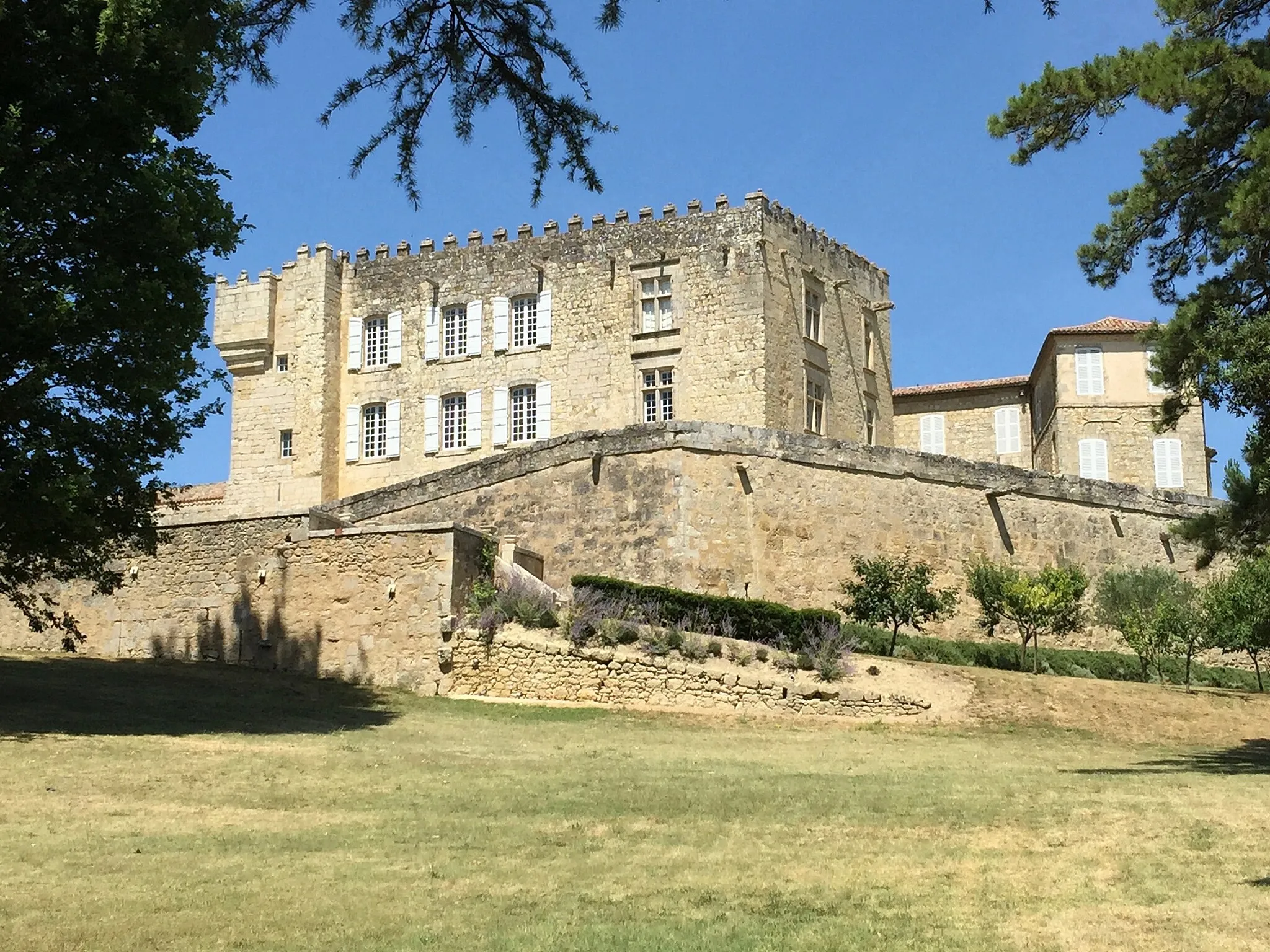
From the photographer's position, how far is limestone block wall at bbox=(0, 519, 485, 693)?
2148 centimetres

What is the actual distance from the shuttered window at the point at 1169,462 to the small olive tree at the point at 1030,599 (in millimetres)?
13031

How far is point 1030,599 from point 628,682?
822cm

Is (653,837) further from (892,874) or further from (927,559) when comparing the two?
(927,559)

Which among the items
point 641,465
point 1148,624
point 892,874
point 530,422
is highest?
point 530,422

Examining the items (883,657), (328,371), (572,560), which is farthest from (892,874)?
(328,371)

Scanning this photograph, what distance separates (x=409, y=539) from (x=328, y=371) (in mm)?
20107

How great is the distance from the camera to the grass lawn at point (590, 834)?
25.5 feet

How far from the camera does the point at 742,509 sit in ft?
94.2

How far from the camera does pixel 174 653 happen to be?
23188 millimetres

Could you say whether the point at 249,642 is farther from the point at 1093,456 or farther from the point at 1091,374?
the point at 1091,374

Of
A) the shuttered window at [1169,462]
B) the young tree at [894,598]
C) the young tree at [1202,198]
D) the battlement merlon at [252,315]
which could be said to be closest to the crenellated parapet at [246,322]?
the battlement merlon at [252,315]


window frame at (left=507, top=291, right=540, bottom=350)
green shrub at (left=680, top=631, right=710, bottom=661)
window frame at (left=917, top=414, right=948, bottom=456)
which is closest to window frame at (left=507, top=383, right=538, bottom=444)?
window frame at (left=507, top=291, right=540, bottom=350)

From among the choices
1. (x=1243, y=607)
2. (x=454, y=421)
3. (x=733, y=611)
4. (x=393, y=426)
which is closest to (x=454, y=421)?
(x=454, y=421)

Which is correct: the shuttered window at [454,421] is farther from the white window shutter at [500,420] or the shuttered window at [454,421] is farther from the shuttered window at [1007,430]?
the shuttered window at [1007,430]
